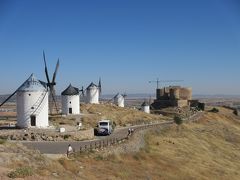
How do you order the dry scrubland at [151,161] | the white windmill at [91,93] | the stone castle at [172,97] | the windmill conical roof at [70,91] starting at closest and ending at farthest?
the dry scrubland at [151,161] → the windmill conical roof at [70,91] → the white windmill at [91,93] → the stone castle at [172,97]

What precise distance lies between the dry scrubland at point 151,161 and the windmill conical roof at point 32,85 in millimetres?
10493

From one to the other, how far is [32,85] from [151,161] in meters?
15.1

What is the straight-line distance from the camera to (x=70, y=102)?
58.0m

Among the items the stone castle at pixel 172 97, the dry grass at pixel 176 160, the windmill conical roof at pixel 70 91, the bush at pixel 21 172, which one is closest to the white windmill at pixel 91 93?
the windmill conical roof at pixel 70 91

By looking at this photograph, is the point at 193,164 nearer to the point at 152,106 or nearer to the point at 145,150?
the point at 145,150

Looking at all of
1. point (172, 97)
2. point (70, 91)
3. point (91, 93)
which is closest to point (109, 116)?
point (70, 91)

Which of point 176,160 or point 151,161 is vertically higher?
point 151,161

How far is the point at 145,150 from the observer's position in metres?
35.7

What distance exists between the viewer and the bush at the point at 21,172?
18.1 m

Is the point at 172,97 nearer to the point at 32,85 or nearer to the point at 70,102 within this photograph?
the point at 70,102

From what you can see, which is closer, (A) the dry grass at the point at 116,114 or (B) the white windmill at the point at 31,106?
(B) the white windmill at the point at 31,106

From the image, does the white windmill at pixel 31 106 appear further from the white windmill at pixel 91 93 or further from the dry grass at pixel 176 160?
the white windmill at pixel 91 93

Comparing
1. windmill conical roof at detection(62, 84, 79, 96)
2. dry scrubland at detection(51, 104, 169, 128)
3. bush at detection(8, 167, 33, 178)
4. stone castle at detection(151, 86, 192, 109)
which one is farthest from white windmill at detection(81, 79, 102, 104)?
bush at detection(8, 167, 33, 178)

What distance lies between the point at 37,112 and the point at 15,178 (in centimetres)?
2214
